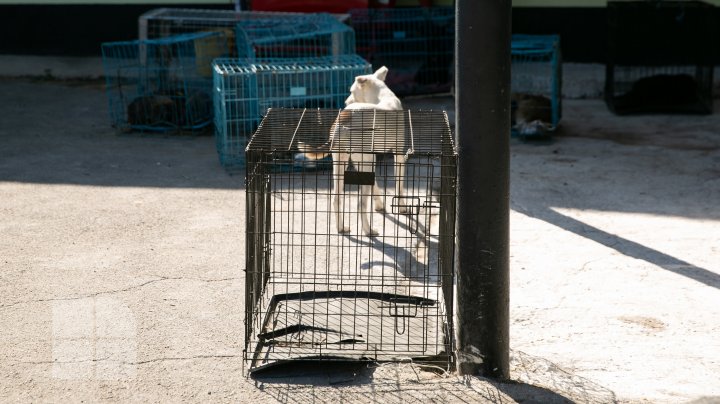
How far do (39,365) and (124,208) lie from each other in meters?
3.16

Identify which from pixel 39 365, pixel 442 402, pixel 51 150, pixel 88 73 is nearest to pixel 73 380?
pixel 39 365

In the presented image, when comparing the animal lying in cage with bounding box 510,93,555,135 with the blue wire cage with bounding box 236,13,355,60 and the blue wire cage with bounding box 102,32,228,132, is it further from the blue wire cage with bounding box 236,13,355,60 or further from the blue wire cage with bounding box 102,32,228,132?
the blue wire cage with bounding box 102,32,228,132

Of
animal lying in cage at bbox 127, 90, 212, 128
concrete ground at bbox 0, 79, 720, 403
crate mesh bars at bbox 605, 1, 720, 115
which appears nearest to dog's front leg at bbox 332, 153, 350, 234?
concrete ground at bbox 0, 79, 720, 403

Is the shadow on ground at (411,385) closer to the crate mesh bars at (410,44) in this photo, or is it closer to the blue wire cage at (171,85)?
the blue wire cage at (171,85)

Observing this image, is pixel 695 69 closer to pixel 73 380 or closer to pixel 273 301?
pixel 273 301

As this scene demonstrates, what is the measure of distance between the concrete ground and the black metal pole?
0.75 feet

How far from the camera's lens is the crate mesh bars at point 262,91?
9266 mm

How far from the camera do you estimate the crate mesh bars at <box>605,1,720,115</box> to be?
11.7 metres

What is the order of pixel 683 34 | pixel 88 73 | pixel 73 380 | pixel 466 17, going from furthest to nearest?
pixel 88 73 → pixel 683 34 → pixel 73 380 → pixel 466 17

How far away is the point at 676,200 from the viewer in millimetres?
8102

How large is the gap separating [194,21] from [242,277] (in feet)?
21.0

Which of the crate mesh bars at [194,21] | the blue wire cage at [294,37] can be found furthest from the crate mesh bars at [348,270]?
the crate mesh bars at [194,21]

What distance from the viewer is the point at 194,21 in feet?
39.3

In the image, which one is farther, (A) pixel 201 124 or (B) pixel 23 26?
(B) pixel 23 26
